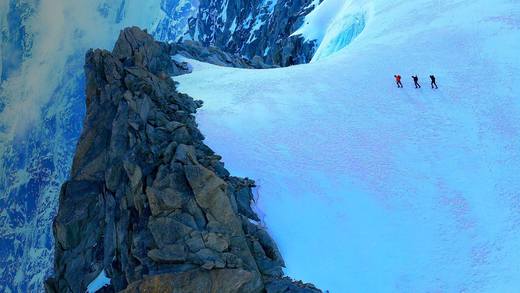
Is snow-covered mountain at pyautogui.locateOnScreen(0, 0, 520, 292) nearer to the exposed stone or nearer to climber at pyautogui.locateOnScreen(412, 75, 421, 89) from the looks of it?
climber at pyautogui.locateOnScreen(412, 75, 421, 89)

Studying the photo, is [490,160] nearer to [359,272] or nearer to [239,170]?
[359,272]

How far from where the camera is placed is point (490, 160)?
27328 mm

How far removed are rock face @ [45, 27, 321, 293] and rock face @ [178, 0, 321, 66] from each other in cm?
4927

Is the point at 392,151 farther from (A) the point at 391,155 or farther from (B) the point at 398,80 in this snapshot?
(B) the point at 398,80

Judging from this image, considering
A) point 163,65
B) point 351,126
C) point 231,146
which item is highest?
point 163,65

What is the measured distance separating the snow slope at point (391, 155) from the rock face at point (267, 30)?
40545 mm

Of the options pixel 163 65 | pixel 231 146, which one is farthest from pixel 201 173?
pixel 163 65

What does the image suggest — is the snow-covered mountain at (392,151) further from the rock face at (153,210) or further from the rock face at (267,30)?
the rock face at (267,30)

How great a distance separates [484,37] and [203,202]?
78.9ft

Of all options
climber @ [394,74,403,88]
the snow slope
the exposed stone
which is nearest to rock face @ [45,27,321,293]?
the exposed stone

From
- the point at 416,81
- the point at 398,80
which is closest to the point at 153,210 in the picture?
the point at 398,80

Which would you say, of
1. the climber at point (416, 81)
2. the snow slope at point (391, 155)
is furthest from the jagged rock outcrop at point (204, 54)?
the climber at point (416, 81)

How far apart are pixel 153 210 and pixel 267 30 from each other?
11816 centimetres

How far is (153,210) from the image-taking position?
2362 centimetres
